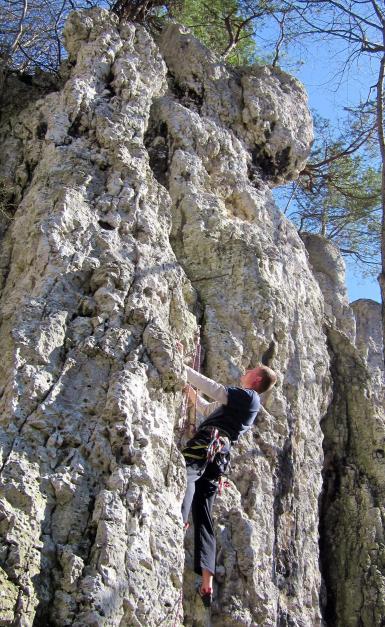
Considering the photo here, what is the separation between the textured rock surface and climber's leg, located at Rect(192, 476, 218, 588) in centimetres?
17

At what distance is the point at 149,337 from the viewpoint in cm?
422

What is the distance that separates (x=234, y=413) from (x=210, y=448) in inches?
10.2

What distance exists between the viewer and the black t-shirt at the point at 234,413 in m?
4.33

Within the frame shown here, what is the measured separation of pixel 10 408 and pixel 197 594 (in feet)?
5.17

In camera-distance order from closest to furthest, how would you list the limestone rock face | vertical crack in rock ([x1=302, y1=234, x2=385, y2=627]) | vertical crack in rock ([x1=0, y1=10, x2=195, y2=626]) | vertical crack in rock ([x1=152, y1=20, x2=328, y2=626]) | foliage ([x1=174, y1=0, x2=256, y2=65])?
vertical crack in rock ([x1=0, y1=10, x2=195, y2=626]) < vertical crack in rock ([x1=152, y1=20, x2=328, y2=626]) < vertical crack in rock ([x1=302, y1=234, x2=385, y2=627]) < foliage ([x1=174, y1=0, x2=256, y2=65]) < the limestone rock face

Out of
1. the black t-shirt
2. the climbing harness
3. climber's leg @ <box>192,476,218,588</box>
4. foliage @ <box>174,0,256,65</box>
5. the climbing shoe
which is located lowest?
the climbing shoe

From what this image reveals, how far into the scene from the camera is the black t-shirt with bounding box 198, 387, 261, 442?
433cm

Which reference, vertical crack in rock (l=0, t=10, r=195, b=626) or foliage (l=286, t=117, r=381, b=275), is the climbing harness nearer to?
vertical crack in rock (l=0, t=10, r=195, b=626)

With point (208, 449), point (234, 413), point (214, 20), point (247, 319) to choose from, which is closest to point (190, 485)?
point (208, 449)

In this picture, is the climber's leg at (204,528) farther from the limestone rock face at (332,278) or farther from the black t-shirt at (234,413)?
the limestone rock face at (332,278)

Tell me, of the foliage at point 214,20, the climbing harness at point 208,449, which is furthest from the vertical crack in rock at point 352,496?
the foliage at point 214,20

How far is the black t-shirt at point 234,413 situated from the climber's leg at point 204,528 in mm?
335

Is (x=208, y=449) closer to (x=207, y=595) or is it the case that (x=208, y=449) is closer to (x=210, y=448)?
(x=210, y=448)

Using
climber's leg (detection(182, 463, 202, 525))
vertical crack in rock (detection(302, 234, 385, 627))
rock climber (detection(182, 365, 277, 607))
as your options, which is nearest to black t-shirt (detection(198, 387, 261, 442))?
rock climber (detection(182, 365, 277, 607))
